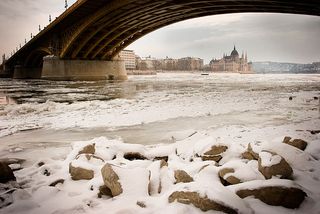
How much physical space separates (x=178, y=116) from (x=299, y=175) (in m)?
4.89

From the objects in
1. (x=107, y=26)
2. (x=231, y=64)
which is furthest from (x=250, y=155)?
(x=231, y=64)

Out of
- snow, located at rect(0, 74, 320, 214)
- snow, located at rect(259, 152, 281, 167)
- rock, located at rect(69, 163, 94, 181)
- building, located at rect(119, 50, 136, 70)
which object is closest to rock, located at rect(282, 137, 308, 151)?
snow, located at rect(0, 74, 320, 214)

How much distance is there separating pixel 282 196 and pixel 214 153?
1242mm

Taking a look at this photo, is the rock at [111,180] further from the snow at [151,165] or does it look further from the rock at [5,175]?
the rock at [5,175]

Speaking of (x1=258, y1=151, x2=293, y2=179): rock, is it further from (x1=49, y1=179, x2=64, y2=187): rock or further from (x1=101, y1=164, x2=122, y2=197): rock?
(x1=49, y1=179, x2=64, y2=187): rock

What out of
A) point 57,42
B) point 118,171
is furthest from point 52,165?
point 57,42

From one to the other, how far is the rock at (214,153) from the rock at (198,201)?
1.11 m

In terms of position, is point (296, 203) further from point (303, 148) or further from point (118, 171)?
point (118, 171)

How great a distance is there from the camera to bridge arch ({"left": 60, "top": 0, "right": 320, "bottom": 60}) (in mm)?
22888

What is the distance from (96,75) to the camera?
123 feet

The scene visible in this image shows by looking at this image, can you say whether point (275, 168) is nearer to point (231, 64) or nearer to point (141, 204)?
point (141, 204)

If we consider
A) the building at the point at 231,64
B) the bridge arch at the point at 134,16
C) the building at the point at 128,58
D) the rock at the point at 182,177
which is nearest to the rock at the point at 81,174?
the rock at the point at 182,177

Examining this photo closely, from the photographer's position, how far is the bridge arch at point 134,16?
901 inches

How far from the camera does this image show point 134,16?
2839 cm
